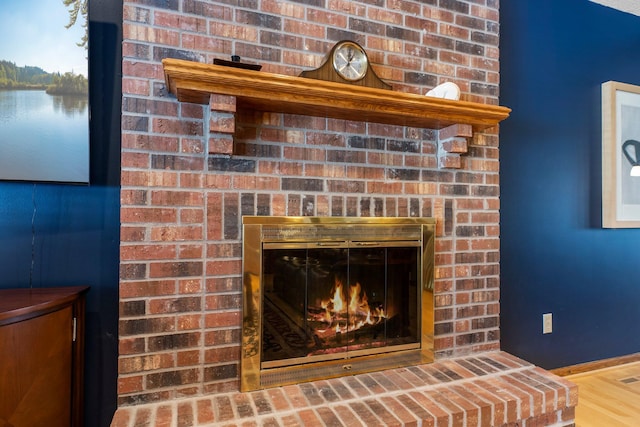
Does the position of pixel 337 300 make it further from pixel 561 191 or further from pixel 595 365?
pixel 595 365

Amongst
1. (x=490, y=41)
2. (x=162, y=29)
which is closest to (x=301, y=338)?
(x=162, y=29)

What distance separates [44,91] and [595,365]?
3.22 m

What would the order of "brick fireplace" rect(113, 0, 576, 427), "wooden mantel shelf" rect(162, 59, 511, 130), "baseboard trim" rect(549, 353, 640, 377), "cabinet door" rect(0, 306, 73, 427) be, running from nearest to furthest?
"cabinet door" rect(0, 306, 73, 427)
"wooden mantel shelf" rect(162, 59, 511, 130)
"brick fireplace" rect(113, 0, 576, 427)
"baseboard trim" rect(549, 353, 640, 377)

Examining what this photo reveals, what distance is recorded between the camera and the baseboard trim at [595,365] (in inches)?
90.0

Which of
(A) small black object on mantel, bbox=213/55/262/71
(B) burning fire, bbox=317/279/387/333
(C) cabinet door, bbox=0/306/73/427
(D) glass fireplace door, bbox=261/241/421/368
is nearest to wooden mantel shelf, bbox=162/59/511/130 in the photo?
(A) small black object on mantel, bbox=213/55/262/71

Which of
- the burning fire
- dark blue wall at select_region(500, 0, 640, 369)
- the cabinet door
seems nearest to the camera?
the cabinet door

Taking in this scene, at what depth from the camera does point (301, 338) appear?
1651mm

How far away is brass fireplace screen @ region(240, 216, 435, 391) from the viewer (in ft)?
5.07

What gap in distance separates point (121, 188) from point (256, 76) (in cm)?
65

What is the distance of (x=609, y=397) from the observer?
82.0 inches

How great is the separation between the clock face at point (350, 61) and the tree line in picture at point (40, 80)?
0.98 m

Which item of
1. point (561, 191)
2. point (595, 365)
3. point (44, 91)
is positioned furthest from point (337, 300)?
point (595, 365)

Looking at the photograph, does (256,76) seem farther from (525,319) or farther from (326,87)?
(525,319)

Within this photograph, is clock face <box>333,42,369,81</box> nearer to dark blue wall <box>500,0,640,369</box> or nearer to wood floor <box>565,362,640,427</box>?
dark blue wall <box>500,0,640,369</box>
